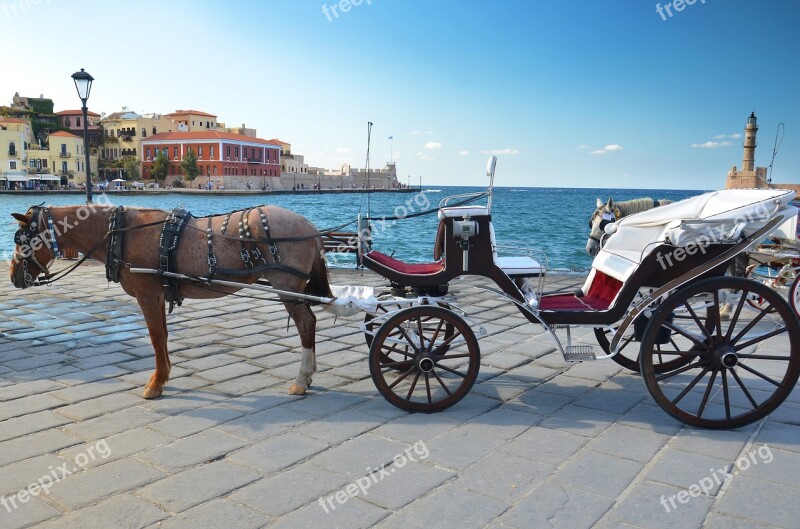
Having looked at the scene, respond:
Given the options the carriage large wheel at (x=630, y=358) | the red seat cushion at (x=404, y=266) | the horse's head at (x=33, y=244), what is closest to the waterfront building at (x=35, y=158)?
the horse's head at (x=33, y=244)

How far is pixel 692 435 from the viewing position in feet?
11.8

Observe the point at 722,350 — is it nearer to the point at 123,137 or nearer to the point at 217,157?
the point at 217,157

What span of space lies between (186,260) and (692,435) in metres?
3.46

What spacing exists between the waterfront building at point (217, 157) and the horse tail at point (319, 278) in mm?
70787

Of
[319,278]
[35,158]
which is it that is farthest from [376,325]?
[35,158]

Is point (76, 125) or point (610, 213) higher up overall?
point (76, 125)

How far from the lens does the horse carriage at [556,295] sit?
144 inches

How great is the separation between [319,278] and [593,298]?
206 centimetres

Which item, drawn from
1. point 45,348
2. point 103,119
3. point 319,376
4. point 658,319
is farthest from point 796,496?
point 103,119

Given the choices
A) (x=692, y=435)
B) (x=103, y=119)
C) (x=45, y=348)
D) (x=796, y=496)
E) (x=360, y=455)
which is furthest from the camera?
(x=103, y=119)

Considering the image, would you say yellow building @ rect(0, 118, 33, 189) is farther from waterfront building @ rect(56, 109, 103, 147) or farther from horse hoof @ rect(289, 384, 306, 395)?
horse hoof @ rect(289, 384, 306, 395)

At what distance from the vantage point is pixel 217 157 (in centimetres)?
7262

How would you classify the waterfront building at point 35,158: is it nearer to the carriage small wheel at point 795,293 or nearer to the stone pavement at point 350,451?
the stone pavement at point 350,451

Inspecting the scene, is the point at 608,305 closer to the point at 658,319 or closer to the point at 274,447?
the point at 658,319
